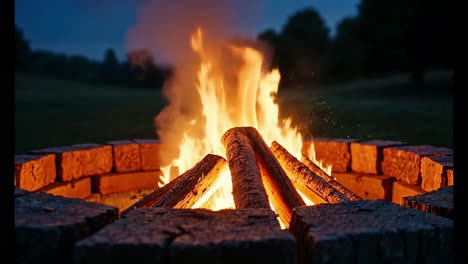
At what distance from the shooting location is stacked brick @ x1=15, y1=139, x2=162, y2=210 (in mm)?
5086

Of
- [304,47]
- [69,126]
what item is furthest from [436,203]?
[304,47]

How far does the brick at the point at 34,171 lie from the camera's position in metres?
4.69

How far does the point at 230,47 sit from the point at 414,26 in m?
18.3

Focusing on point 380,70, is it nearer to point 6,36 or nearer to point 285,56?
point 285,56

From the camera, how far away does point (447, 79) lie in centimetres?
2673

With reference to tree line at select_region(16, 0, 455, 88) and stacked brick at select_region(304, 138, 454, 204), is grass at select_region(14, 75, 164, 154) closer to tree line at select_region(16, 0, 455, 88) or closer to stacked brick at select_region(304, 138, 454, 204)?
tree line at select_region(16, 0, 455, 88)

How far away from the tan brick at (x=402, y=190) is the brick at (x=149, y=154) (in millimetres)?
2698

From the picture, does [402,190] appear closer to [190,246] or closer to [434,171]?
[434,171]

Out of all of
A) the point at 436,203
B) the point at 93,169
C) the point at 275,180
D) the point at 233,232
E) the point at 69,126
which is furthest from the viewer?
the point at 69,126

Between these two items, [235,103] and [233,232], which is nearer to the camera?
[233,232]

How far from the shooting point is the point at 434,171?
4641 millimetres

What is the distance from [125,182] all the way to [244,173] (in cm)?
291

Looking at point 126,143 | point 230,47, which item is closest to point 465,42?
point 230,47

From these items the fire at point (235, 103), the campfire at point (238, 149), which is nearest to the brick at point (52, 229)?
the campfire at point (238, 149)
